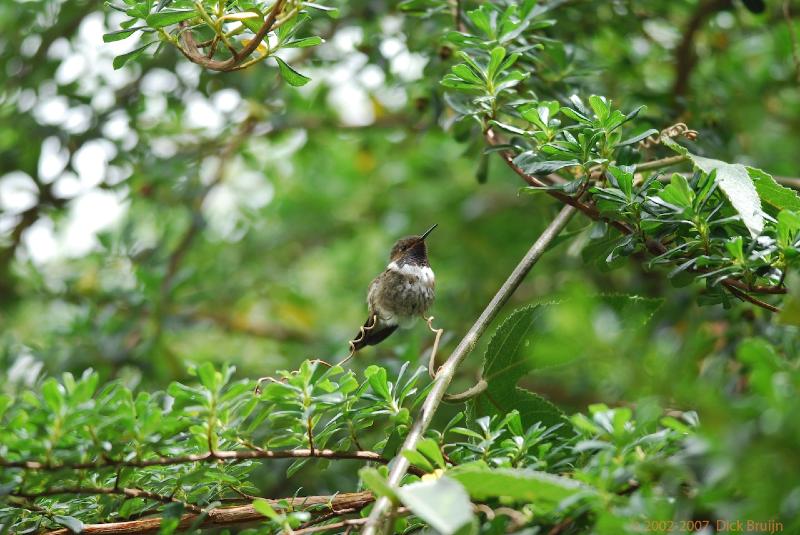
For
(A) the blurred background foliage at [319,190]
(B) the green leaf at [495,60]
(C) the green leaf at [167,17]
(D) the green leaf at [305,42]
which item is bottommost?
(A) the blurred background foliage at [319,190]

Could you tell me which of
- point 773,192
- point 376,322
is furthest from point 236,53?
point 376,322

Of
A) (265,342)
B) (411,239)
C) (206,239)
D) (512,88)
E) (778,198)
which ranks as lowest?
(265,342)

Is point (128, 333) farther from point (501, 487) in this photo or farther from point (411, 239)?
point (501, 487)

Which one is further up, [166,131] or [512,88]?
[512,88]

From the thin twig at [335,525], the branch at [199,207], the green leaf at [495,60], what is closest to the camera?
the thin twig at [335,525]

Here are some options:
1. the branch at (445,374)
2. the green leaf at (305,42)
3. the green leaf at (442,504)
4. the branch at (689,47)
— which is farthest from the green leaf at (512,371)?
the branch at (689,47)

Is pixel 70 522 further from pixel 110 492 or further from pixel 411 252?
pixel 411 252

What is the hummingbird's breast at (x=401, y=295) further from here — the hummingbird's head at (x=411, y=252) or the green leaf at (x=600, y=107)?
the green leaf at (x=600, y=107)

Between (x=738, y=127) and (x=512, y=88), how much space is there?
2047 mm

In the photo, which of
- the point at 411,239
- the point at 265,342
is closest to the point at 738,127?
the point at 411,239

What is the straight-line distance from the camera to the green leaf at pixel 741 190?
164 centimetres

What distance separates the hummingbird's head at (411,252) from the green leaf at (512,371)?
4.15 ft

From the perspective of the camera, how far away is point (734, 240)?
5.24 ft

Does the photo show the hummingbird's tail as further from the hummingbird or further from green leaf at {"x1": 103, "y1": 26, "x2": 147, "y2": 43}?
green leaf at {"x1": 103, "y1": 26, "x2": 147, "y2": 43}
